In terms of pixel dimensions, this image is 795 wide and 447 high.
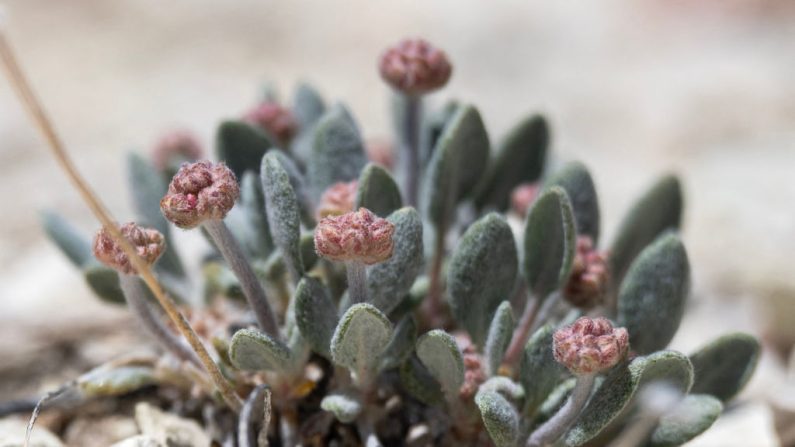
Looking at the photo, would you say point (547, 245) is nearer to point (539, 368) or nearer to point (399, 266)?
point (539, 368)

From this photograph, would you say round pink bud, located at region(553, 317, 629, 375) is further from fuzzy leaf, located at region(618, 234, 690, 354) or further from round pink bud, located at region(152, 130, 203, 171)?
round pink bud, located at region(152, 130, 203, 171)

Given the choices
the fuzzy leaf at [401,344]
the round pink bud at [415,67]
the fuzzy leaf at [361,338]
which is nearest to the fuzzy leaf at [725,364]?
the fuzzy leaf at [401,344]

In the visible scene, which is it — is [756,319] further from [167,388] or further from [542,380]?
[167,388]

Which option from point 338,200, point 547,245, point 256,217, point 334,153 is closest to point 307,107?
point 334,153

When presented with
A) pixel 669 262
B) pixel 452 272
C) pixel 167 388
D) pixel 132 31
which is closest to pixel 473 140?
pixel 452 272

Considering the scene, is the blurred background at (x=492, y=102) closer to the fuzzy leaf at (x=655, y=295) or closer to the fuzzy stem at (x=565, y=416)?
the fuzzy leaf at (x=655, y=295)
